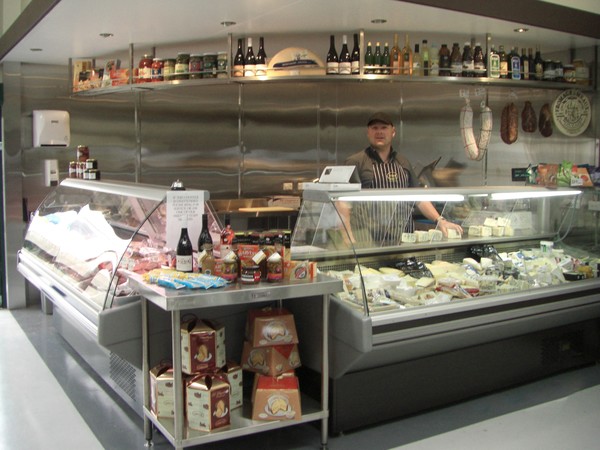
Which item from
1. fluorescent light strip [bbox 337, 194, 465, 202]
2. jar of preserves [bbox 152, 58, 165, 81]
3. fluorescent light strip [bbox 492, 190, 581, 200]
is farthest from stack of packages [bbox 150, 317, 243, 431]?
jar of preserves [bbox 152, 58, 165, 81]

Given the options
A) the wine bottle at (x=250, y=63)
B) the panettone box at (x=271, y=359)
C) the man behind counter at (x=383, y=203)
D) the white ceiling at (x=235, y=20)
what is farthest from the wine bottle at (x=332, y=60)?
the panettone box at (x=271, y=359)

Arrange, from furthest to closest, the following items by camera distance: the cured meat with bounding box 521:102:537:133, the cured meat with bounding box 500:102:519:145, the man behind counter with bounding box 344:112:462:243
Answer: the cured meat with bounding box 521:102:537:133
the cured meat with bounding box 500:102:519:145
the man behind counter with bounding box 344:112:462:243

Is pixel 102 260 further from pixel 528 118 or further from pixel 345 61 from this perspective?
pixel 528 118

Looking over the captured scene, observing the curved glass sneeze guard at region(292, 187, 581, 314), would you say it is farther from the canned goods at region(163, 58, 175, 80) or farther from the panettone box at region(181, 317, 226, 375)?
the canned goods at region(163, 58, 175, 80)

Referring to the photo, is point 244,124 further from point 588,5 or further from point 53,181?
point 588,5

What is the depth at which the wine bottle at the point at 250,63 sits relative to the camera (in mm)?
5723

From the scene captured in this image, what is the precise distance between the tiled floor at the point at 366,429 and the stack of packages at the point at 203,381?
335 millimetres

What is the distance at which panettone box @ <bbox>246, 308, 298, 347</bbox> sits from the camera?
3516 millimetres

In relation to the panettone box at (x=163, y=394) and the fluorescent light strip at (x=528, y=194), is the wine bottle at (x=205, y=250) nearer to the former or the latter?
the panettone box at (x=163, y=394)

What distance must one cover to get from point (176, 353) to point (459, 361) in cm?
190

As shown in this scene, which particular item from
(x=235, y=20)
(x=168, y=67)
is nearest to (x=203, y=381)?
(x=235, y=20)

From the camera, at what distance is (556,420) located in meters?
3.96

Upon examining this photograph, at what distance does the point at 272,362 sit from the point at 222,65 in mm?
3218

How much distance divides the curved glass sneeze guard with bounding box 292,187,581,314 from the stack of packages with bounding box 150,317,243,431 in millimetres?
784
